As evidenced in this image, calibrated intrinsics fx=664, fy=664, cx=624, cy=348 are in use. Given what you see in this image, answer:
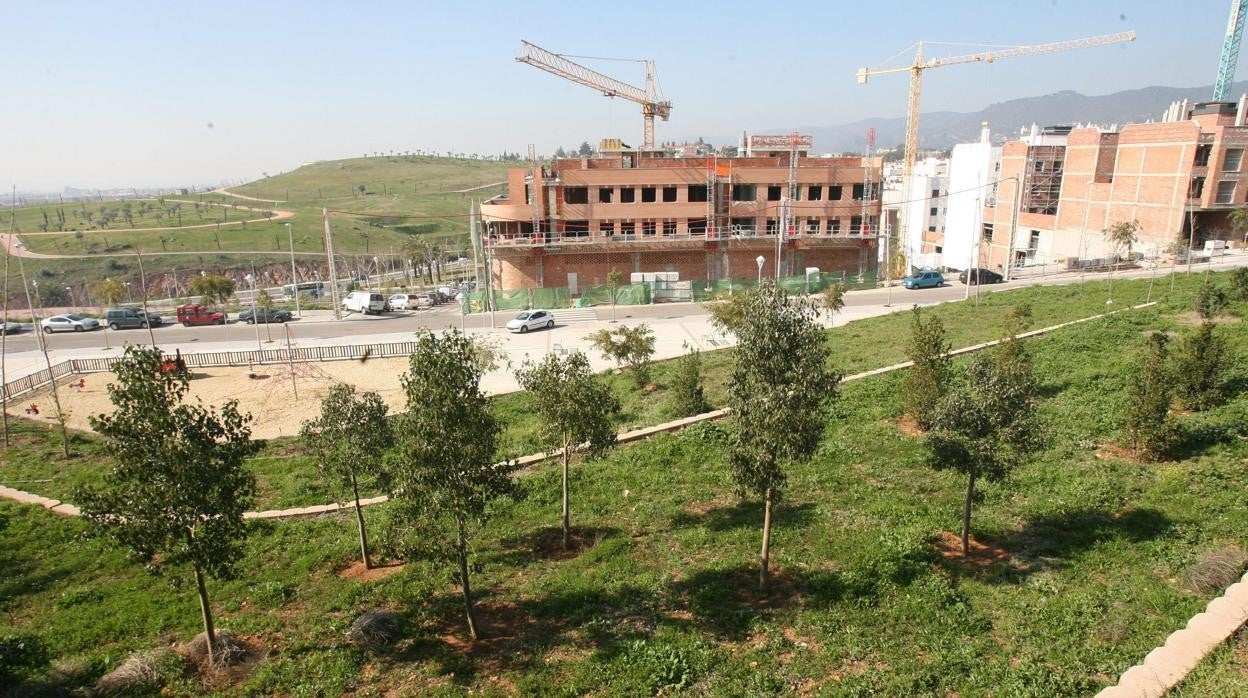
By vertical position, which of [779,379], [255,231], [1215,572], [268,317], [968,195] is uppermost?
[968,195]

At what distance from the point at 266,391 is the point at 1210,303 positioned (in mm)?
38812

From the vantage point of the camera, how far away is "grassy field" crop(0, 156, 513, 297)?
96.4m

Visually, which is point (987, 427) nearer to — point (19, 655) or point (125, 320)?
point (19, 655)

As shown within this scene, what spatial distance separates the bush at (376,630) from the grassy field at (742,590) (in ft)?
0.63

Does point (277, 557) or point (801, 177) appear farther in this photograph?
point (801, 177)

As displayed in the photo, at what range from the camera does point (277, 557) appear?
14.3 meters

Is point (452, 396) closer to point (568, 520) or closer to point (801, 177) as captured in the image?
point (568, 520)

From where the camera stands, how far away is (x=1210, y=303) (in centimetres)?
2489

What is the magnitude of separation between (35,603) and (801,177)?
181 ft

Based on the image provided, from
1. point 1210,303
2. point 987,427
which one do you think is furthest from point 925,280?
point 987,427

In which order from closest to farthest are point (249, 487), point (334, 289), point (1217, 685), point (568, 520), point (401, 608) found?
1. point (1217, 685)
2. point (249, 487)
3. point (401, 608)
4. point (568, 520)
5. point (334, 289)

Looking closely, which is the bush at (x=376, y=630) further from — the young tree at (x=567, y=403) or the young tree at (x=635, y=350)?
the young tree at (x=635, y=350)

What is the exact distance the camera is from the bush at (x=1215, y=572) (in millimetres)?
9562

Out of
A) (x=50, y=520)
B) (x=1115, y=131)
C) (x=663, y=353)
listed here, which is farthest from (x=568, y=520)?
(x=1115, y=131)
